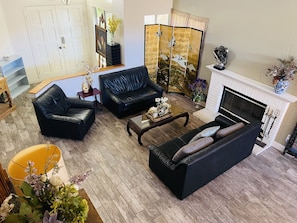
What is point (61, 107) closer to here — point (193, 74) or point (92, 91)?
point (92, 91)

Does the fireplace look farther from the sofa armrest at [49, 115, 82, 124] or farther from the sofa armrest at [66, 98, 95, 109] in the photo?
the sofa armrest at [49, 115, 82, 124]

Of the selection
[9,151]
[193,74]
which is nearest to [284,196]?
[193,74]

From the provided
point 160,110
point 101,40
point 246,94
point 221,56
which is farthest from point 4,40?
point 246,94

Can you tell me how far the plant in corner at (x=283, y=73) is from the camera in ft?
13.1

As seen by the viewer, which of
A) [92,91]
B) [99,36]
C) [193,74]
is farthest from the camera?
[99,36]

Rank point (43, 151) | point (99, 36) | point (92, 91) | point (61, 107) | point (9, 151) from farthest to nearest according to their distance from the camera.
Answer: point (99, 36) → point (92, 91) → point (61, 107) → point (9, 151) → point (43, 151)

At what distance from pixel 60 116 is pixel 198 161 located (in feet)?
9.42

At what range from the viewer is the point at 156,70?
6832 millimetres

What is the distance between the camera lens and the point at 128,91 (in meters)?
5.89

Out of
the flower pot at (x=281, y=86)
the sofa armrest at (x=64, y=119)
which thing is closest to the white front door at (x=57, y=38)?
the sofa armrest at (x=64, y=119)

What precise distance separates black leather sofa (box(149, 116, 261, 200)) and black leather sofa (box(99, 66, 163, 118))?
1.74 meters

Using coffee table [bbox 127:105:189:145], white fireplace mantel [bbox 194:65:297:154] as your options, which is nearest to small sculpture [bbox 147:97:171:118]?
coffee table [bbox 127:105:189:145]

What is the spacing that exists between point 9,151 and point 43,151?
9.10ft

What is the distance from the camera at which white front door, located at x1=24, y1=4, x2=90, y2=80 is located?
6.51 m
